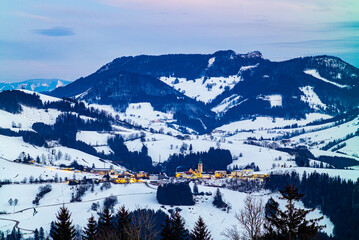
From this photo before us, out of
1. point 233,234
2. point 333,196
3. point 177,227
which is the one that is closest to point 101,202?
point 333,196

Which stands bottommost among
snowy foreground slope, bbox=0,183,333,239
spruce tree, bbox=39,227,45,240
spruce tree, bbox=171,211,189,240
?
spruce tree, bbox=39,227,45,240

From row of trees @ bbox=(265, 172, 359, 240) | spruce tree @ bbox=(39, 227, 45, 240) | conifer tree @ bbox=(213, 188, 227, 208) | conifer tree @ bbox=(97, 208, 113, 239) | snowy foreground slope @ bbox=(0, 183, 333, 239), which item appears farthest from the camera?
conifer tree @ bbox=(213, 188, 227, 208)

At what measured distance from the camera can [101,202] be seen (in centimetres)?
15062

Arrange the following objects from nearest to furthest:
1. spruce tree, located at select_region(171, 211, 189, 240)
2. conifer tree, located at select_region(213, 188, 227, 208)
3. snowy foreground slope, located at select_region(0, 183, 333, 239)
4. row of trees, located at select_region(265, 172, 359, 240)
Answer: spruce tree, located at select_region(171, 211, 189, 240) → snowy foreground slope, located at select_region(0, 183, 333, 239) → row of trees, located at select_region(265, 172, 359, 240) → conifer tree, located at select_region(213, 188, 227, 208)

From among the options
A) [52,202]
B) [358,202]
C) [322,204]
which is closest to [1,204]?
[52,202]

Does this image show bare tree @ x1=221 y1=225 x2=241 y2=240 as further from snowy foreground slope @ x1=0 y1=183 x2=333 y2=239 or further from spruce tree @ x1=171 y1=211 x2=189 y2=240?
snowy foreground slope @ x1=0 y1=183 x2=333 y2=239

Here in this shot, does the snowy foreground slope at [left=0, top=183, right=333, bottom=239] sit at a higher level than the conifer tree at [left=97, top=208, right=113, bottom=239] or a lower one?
lower

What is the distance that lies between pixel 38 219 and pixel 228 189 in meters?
63.4

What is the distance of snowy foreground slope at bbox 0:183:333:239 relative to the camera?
436ft

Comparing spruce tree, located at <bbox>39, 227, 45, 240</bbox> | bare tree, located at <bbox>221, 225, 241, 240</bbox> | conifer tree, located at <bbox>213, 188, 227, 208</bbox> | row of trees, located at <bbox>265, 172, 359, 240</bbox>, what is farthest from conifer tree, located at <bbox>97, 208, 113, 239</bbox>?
conifer tree, located at <bbox>213, 188, 227, 208</bbox>

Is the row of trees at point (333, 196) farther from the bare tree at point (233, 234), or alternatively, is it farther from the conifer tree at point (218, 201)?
the bare tree at point (233, 234)

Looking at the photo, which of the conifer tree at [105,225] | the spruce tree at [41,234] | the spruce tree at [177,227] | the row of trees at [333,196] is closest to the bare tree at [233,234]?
the spruce tree at [177,227]

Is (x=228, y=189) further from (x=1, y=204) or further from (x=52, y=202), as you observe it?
(x=1, y=204)

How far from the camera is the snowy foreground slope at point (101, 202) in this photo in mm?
133000
